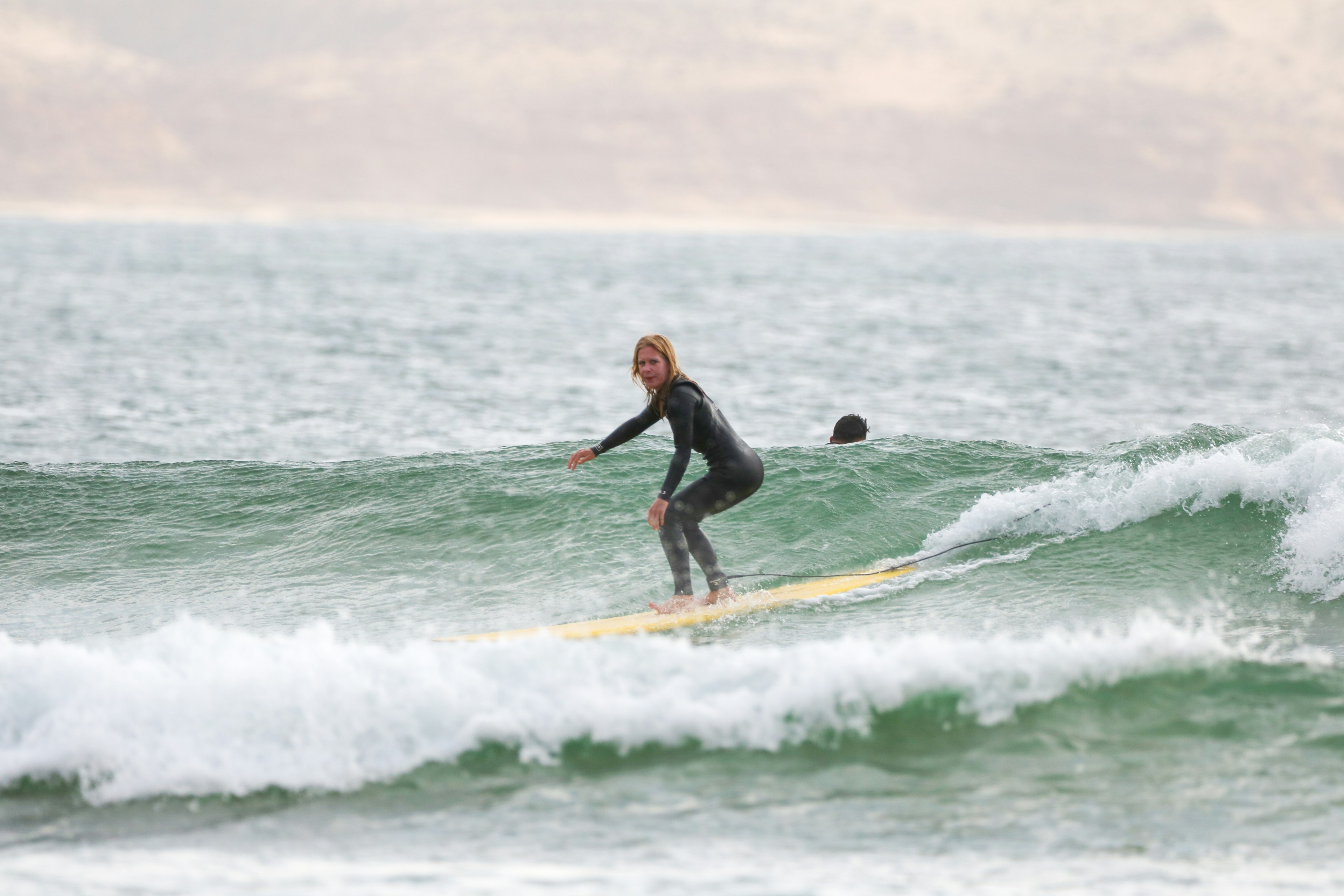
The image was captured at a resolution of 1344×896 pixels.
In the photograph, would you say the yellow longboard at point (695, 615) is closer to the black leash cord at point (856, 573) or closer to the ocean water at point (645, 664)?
the black leash cord at point (856, 573)

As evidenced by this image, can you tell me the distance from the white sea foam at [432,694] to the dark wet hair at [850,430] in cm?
566

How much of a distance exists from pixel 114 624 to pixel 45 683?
236 centimetres

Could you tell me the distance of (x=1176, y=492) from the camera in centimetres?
964

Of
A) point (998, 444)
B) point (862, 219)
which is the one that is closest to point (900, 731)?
point (998, 444)

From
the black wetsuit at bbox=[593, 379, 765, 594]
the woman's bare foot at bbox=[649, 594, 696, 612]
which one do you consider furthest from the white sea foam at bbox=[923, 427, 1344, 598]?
the woman's bare foot at bbox=[649, 594, 696, 612]

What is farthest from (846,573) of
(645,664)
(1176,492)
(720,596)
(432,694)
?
(432,694)

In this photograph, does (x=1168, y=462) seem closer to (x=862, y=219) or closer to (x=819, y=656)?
(x=819, y=656)

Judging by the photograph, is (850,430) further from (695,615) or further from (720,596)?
(695,615)

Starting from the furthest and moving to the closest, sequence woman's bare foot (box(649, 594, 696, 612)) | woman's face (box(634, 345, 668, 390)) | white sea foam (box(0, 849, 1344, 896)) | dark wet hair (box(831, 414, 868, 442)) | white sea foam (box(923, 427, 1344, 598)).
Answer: dark wet hair (box(831, 414, 868, 442))
white sea foam (box(923, 427, 1344, 598))
woman's bare foot (box(649, 594, 696, 612))
woman's face (box(634, 345, 668, 390))
white sea foam (box(0, 849, 1344, 896))

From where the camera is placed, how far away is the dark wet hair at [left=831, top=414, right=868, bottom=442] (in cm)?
1155

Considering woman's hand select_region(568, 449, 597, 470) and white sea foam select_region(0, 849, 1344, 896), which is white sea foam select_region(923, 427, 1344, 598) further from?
white sea foam select_region(0, 849, 1344, 896)

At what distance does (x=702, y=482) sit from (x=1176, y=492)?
4006mm

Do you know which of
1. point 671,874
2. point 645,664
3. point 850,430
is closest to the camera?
point 671,874

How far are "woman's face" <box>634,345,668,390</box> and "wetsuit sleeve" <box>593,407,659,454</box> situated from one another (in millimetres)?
175
